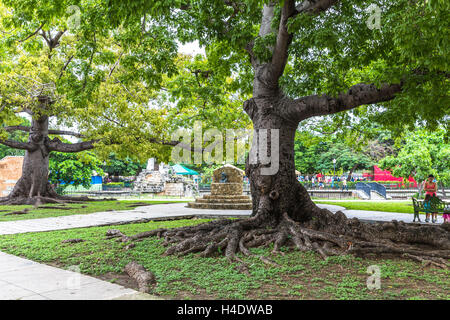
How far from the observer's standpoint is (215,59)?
11078 millimetres

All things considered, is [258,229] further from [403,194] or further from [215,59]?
[403,194]

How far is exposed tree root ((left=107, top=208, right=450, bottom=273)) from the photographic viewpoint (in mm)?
6101

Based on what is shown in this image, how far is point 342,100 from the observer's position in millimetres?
7652

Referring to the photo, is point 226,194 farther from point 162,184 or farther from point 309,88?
point 162,184

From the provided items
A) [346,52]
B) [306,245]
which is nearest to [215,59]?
[346,52]

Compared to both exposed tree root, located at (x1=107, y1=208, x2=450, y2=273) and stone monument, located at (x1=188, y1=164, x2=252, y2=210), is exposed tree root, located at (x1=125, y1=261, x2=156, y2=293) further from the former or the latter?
stone monument, located at (x1=188, y1=164, x2=252, y2=210)

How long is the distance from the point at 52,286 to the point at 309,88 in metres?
6.09

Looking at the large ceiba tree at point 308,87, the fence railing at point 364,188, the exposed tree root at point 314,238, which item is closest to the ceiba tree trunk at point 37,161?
the large ceiba tree at point 308,87

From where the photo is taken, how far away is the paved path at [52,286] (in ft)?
13.5

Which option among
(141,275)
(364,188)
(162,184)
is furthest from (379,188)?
(141,275)

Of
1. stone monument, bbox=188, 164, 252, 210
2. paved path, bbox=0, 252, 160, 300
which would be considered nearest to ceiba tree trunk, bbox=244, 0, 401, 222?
paved path, bbox=0, 252, 160, 300

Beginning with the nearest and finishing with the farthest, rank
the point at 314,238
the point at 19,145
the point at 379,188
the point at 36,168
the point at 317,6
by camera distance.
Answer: the point at 314,238 → the point at 317,6 → the point at 19,145 → the point at 36,168 → the point at 379,188
